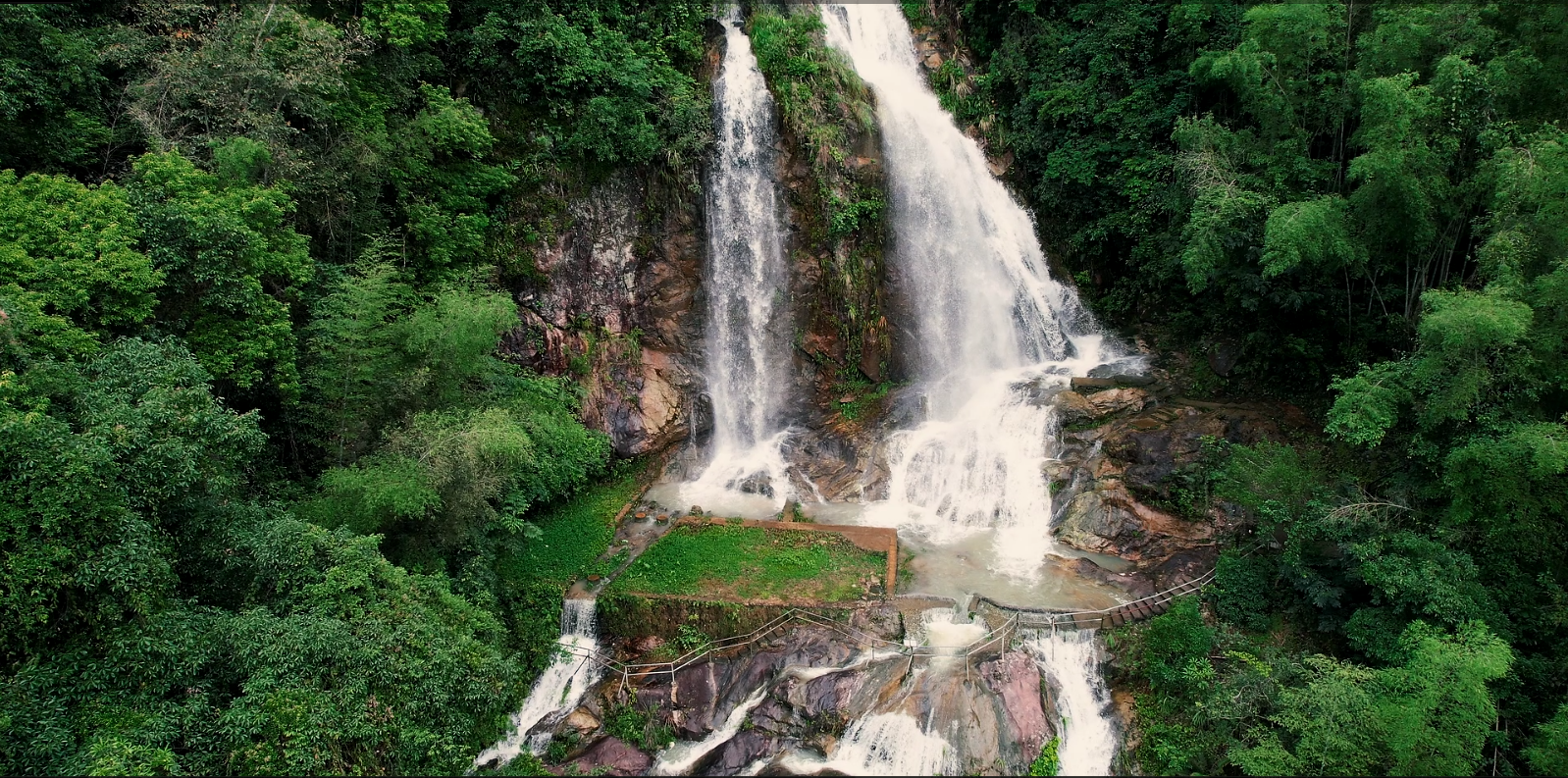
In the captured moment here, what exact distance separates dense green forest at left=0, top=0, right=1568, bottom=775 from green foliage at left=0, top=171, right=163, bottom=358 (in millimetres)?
48

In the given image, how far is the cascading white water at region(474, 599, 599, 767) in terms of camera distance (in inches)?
474

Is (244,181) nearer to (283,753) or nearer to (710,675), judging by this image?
(283,753)

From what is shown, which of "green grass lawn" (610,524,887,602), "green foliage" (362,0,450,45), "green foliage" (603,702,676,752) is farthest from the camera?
"green foliage" (362,0,450,45)

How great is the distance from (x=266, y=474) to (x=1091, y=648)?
45.3 ft

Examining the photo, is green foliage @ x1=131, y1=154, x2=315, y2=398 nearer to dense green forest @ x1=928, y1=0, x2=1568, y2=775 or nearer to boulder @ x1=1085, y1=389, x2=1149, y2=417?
dense green forest @ x1=928, y1=0, x2=1568, y2=775

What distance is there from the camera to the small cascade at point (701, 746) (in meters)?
11.6

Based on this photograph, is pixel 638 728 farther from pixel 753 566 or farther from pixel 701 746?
pixel 753 566

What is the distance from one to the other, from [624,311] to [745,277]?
3.08 m

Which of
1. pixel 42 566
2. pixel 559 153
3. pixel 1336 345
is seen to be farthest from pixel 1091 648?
pixel 559 153

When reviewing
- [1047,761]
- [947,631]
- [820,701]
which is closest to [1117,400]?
[947,631]

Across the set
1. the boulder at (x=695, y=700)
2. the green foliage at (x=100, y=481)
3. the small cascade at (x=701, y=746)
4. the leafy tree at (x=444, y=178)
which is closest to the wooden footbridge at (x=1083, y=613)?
the small cascade at (x=701, y=746)

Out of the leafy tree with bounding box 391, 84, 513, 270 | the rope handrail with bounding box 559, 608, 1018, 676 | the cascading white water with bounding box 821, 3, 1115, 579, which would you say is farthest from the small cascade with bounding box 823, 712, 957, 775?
the leafy tree with bounding box 391, 84, 513, 270

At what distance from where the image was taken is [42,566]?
8422 millimetres

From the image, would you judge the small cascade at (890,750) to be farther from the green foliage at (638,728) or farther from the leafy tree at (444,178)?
the leafy tree at (444,178)
